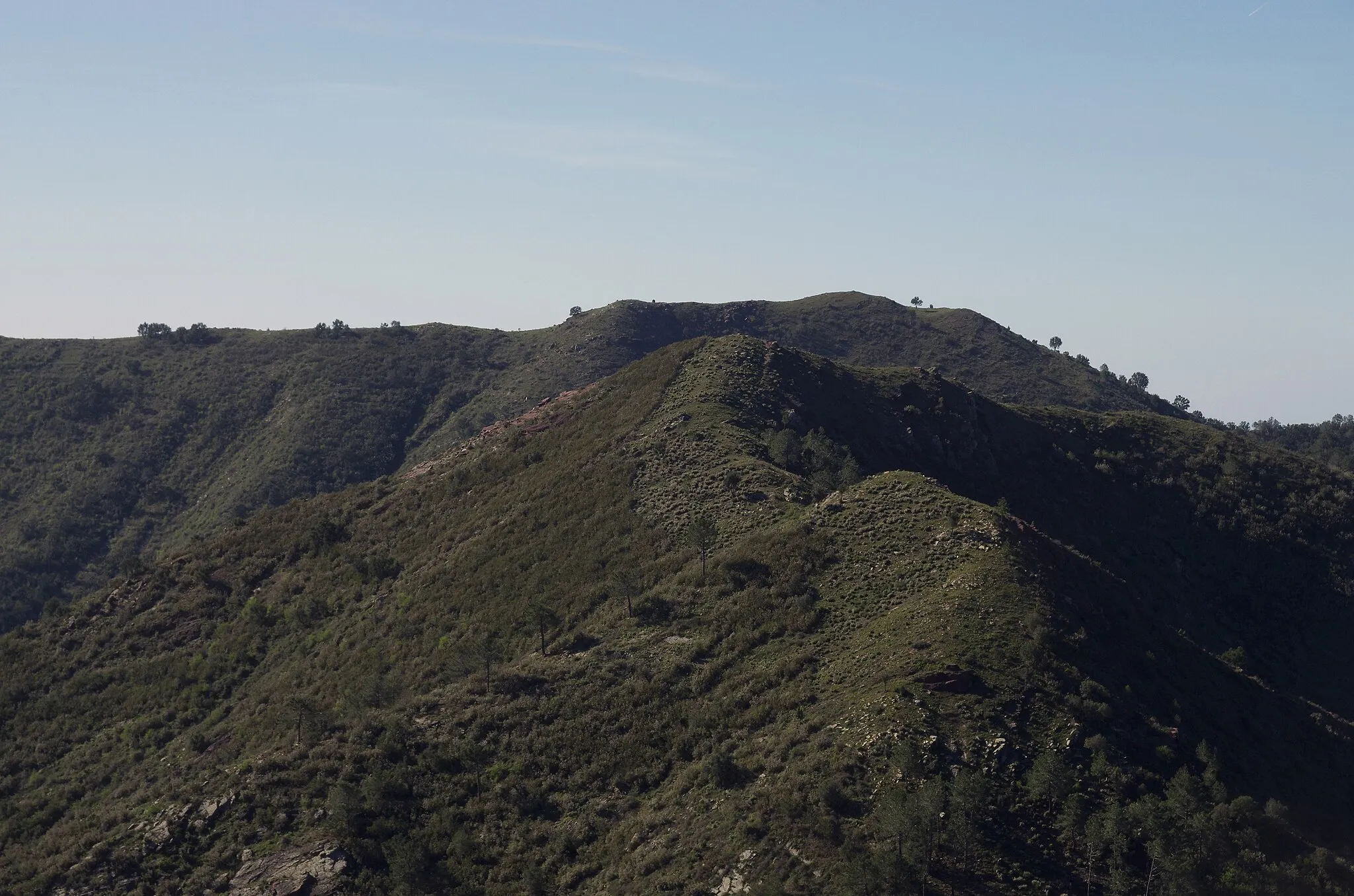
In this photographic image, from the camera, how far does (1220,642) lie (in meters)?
82.3

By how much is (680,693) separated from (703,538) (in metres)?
12.0

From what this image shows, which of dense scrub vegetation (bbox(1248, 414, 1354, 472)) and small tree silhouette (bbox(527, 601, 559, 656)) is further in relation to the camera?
dense scrub vegetation (bbox(1248, 414, 1354, 472))

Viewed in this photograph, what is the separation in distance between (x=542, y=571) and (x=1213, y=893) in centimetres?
4215

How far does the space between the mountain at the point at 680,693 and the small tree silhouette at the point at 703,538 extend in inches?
13.9

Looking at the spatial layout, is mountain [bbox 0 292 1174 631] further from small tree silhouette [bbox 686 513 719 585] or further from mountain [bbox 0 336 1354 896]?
small tree silhouette [bbox 686 513 719 585]

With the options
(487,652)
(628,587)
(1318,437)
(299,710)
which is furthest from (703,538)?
(1318,437)

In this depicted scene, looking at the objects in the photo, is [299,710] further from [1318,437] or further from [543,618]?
[1318,437]

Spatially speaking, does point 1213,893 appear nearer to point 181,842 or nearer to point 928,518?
point 928,518

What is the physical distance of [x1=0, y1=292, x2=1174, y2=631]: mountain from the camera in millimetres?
142500

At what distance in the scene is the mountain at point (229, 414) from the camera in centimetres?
14250

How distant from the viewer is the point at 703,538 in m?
59.5

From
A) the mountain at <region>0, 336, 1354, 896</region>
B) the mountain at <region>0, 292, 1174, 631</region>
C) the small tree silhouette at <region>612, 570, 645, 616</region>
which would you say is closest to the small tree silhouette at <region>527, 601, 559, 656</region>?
the mountain at <region>0, 336, 1354, 896</region>

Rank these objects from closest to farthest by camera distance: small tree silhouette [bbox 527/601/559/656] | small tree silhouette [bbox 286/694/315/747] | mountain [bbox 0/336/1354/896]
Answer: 1. mountain [bbox 0/336/1354/896]
2. small tree silhouette [bbox 286/694/315/747]
3. small tree silhouette [bbox 527/601/559/656]

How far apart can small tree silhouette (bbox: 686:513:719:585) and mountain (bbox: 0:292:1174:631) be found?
78006mm
